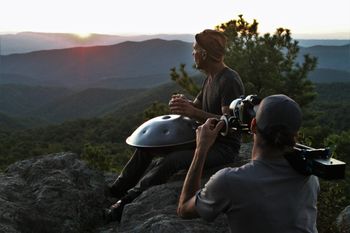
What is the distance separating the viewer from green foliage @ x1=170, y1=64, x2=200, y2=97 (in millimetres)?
22062

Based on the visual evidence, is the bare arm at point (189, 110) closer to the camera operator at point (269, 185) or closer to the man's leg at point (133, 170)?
the man's leg at point (133, 170)

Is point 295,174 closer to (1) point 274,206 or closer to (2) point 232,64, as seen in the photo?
(1) point 274,206

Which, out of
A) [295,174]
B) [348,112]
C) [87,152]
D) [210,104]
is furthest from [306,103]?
[348,112]

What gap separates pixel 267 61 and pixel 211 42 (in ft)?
66.5

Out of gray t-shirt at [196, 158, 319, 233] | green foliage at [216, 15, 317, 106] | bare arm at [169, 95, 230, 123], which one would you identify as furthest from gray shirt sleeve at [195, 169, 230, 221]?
green foliage at [216, 15, 317, 106]

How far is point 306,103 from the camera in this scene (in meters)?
25.3

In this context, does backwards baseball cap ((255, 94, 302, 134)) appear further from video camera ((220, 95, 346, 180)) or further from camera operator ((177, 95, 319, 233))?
video camera ((220, 95, 346, 180))

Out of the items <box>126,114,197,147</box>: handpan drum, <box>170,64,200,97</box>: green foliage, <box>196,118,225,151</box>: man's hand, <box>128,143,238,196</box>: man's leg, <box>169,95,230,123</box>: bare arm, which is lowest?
<box>170,64,200,97</box>: green foliage

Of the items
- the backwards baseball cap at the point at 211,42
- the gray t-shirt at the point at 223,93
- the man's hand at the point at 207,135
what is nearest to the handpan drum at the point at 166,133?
the gray t-shirt at the point at 223,93

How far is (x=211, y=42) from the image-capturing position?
5195 mm

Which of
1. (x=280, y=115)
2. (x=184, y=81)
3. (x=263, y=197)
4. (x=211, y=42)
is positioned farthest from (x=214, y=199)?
(x=184, y=81)

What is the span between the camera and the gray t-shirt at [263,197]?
242 centimetres

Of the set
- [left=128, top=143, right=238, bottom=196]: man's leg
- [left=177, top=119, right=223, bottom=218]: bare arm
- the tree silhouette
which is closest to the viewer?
[left=177, top=119, right=223, bottom=218]: bare arm

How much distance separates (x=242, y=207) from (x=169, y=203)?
2.36 meters
